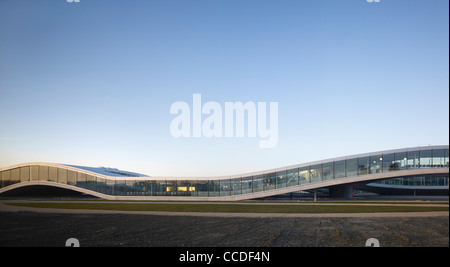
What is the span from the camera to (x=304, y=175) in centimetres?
4766

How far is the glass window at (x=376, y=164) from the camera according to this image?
146 ft

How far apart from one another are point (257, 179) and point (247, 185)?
1.88m

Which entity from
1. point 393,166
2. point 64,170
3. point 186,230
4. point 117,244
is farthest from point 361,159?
point 64,170

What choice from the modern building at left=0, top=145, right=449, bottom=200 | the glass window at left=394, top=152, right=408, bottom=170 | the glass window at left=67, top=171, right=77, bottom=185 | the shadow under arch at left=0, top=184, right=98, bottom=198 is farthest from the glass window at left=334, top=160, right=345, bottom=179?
the glass window at left=67, top=171, right=77, bottom=185

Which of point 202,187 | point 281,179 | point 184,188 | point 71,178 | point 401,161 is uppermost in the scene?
point 401,161

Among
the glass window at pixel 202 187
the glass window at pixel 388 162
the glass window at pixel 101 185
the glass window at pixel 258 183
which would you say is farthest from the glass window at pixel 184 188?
the glass window at pixel 388 162

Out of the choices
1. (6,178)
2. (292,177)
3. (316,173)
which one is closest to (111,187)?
(6,178)

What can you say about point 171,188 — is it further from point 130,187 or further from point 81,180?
point 81,180

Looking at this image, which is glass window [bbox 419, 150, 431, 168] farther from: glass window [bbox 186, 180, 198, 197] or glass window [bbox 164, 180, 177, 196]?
glass window [bbox 164, 180, 177, 196]

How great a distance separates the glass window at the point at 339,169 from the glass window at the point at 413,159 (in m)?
8.62

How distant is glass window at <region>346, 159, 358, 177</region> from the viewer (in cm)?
4589

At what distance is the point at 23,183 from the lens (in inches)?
2343

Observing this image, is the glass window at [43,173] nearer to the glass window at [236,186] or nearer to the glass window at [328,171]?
the glass window at [236,186]
